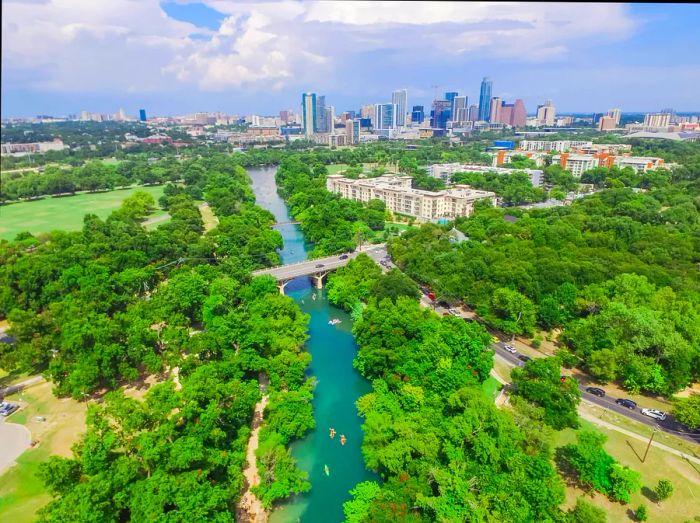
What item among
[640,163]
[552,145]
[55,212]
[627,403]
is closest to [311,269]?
[627,403]

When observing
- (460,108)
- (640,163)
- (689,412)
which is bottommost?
(689,412)

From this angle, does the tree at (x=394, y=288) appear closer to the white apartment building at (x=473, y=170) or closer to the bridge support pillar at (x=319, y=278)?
the bridge support pillar at (x=319, y=278)

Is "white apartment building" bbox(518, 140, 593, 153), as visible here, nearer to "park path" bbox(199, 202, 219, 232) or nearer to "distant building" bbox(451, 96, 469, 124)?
"distant building" bbox(451, 96, 469, 124)

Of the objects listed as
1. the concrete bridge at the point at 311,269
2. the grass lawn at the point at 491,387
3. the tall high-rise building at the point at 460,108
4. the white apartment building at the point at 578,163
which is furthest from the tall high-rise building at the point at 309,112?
the grass lawn at the point at 491,387

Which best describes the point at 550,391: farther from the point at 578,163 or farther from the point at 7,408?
the point at 578,163

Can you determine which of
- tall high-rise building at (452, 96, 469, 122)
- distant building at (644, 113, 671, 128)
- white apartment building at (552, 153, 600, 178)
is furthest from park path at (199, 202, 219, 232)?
distant building at (644, 113, 671, 128)
